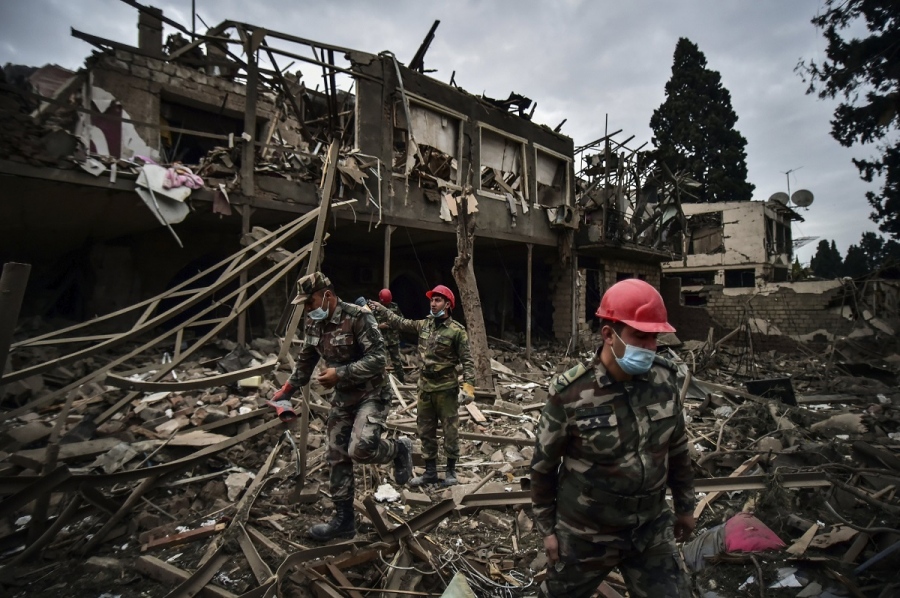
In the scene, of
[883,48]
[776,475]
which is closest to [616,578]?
[776,475]

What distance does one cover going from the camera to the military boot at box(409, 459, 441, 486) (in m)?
4.77

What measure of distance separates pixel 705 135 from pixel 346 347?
3154cm

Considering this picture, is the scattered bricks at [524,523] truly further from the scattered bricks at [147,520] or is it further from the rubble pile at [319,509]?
the scattered bricks at [147,520]

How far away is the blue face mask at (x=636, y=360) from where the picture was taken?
1.86 meters

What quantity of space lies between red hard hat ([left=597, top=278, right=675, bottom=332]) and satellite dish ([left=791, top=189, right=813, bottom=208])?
97.6 ft

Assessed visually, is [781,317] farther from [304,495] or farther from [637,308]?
[637,308]

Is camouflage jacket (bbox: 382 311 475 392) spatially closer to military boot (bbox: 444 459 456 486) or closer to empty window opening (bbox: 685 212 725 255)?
military boot (bbox: 444 459 456 486)

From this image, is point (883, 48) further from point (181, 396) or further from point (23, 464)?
point (23, 464)

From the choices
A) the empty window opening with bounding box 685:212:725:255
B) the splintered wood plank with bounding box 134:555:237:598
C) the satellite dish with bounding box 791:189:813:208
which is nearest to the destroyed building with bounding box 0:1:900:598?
the splintered wood plank with bounding box 134:555:237:598

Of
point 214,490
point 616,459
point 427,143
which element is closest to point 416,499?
point 214,490

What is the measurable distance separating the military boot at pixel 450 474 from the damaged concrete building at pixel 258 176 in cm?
469

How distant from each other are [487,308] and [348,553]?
13799mm

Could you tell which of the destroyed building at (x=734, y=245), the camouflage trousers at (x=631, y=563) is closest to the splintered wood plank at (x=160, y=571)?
the camouflage trousers at (x=631, y=563)

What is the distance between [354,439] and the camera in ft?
11.0
